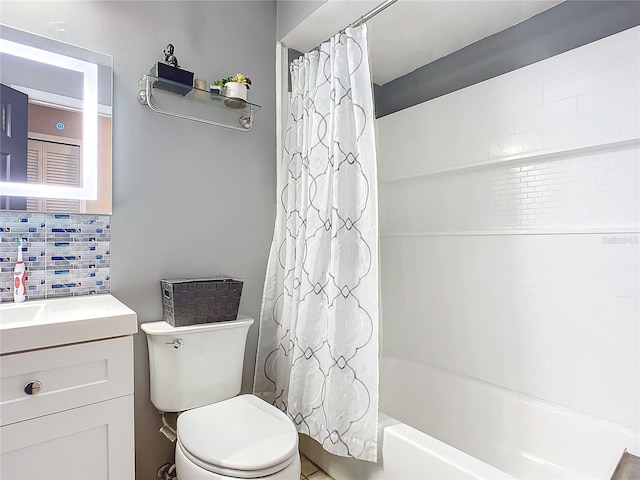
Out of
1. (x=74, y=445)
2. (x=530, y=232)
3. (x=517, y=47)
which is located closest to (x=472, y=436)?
(x=530, y=232)

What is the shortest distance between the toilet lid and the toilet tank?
0.10m

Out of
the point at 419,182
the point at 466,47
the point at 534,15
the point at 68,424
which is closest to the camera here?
the point at 68,424

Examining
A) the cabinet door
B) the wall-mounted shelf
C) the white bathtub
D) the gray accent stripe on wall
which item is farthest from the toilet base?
the gray accent stripe on wall

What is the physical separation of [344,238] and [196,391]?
0.89m

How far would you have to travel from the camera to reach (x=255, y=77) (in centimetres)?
199

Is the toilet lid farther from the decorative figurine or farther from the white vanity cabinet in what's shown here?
the decorative figurine

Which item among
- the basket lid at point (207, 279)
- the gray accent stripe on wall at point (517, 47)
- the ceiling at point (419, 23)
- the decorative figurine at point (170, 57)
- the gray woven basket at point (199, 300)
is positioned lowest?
the gray woven basket at point (199, 300)

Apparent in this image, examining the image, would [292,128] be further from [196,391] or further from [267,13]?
[196,391]

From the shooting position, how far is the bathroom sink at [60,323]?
93 cm

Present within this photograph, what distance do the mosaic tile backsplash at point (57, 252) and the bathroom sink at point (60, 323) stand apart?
94mm

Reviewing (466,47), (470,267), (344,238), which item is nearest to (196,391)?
→ (344,238)

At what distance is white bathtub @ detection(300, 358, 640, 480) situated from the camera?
1325 mm

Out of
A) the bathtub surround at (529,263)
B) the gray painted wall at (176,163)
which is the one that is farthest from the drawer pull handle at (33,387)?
the bathtub surround at (529,263)

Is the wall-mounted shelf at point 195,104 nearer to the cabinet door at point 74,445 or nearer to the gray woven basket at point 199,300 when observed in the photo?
the gray woven basket at point 199,300
